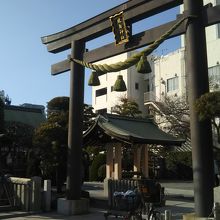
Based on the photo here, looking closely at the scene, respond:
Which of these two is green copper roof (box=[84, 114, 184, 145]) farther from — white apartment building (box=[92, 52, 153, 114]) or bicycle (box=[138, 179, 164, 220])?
white apartment building (box=[92, 52, 153, 114])

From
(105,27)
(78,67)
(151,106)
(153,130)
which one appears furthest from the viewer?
(151,106)

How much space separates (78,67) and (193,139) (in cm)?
578

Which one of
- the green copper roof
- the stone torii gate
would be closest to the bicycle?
the stone torii gate

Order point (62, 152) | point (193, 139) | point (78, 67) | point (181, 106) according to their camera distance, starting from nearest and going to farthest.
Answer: point (193, 139)
point (78, 67)
point (62, 152)
point (181, 106)

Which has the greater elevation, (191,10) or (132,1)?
(132,1)

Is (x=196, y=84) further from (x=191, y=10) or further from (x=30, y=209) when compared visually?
(x=30, y=209)

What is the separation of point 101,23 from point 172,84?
27322 millimetres

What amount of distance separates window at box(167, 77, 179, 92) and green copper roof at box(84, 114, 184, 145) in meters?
17.3

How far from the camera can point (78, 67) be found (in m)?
13.2

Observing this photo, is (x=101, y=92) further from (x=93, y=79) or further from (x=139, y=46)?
(x=139, y=46)

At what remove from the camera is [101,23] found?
40.7 feet

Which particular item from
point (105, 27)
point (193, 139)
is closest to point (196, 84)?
point (193, 139)

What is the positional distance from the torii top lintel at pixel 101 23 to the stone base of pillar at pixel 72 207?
18.1 ft

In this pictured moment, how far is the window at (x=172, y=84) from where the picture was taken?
3826 centimetres
